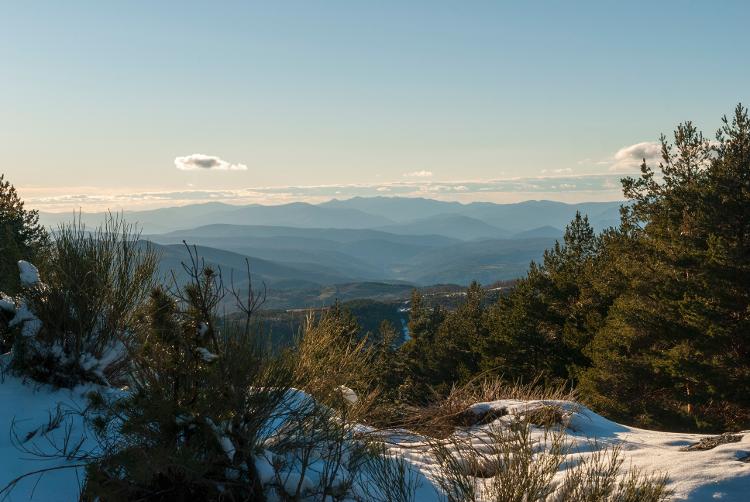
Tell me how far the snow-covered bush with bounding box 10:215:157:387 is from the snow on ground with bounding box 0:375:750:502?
9.5 inches

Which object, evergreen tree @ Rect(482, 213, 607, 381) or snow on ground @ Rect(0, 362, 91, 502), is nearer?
snow on ground @ Rect(0, 362, 91, 502)

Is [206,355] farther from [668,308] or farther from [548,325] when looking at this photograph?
[548,325]

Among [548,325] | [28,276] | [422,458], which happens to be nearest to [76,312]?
[28,276]

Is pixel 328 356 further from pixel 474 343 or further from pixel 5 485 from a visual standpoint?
pixel 474 343

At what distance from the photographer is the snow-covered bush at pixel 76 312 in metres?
4.88

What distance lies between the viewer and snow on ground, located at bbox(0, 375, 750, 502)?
3650mm

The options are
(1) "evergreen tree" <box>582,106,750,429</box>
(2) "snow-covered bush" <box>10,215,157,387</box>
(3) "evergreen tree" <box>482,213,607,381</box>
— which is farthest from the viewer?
(3) "evergreen tree" <box>482,213,607,381</box>

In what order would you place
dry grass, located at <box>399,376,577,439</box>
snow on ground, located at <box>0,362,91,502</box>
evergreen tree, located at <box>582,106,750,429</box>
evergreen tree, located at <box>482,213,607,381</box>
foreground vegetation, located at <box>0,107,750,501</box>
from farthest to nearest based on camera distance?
evergreen tree, located at <box>482,213,607,381</box>, evergreen tree, located at <box>582,106,750,429</box>, dry grass, located at <box>399,376,577,439</box>, snow on ground, located at <box>0,362,91,502</box>, foreground vegetation, located at <box>0,107,750,501</box>

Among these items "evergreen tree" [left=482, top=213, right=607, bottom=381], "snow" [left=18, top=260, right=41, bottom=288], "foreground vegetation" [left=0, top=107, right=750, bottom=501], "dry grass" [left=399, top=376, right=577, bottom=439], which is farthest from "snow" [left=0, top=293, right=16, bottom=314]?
"evergreen tree" [left=482, top=213, right=607, bottom=381]

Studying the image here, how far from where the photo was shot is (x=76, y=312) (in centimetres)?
501

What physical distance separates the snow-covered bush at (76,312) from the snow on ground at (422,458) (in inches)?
9.5

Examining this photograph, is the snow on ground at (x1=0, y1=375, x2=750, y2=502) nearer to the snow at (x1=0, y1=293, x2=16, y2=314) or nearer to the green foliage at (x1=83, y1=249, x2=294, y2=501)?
the green foliage at (x1=83, y1=249, x2=294, y2=501)

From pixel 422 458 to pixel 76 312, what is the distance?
3716 millimetres

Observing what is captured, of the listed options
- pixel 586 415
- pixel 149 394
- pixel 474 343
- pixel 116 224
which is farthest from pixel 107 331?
pixel 474 343
